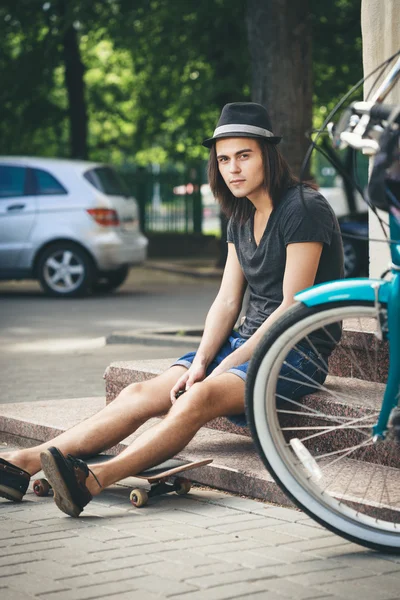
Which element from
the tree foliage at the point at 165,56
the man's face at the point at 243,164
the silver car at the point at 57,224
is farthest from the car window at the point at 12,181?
the man's face at the point at 243,164

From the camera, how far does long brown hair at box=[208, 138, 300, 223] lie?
5.03 meters

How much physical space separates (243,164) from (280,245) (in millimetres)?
376

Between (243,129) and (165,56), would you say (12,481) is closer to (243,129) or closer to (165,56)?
(243,129)

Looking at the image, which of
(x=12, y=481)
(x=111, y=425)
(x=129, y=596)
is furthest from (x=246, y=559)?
(x=12, y=481)

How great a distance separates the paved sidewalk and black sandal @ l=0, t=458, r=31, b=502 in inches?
2.1

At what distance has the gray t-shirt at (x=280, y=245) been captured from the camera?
487cm

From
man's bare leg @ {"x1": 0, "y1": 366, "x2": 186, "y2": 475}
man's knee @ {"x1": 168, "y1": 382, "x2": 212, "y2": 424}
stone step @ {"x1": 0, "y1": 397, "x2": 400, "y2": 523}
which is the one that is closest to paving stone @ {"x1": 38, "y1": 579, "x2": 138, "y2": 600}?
stone step @ {"x1": 0, "y1": 397, "x2": 400, "y2": 523}

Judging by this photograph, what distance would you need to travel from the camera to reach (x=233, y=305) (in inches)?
208

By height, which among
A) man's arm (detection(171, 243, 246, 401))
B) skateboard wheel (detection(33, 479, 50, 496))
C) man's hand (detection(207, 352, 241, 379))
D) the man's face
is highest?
the man's face

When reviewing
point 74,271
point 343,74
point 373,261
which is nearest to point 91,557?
point 373,261

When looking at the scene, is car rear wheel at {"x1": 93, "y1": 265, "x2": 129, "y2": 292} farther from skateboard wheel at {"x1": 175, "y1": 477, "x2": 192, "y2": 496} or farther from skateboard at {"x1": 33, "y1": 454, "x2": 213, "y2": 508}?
skateboard wheel at {"x1": 175, "y1": 477, "x2": 192, "y2": 496}

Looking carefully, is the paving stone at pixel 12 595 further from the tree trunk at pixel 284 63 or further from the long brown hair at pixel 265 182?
the tree trunk at pixel 284 63

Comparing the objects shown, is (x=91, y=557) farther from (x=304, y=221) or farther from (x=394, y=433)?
(x=304, y=221)

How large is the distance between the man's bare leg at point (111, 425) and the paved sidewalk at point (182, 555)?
206 millimetres
